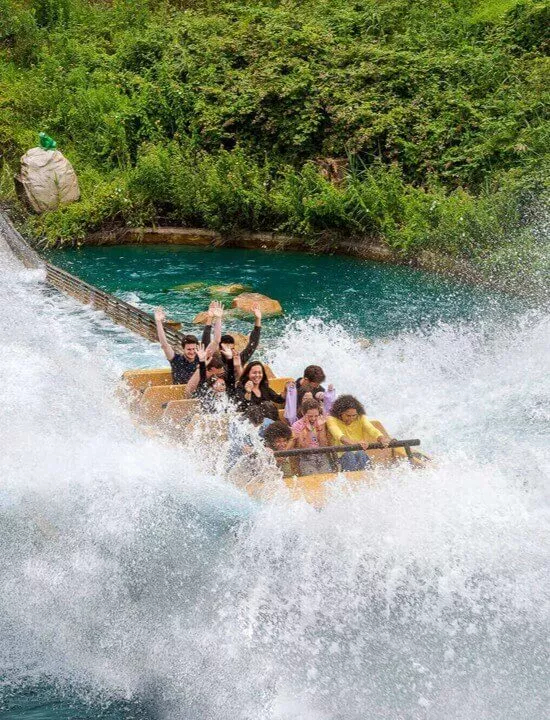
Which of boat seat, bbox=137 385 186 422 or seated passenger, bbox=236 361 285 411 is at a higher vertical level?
seated passenger, bbox=236 361 285 411

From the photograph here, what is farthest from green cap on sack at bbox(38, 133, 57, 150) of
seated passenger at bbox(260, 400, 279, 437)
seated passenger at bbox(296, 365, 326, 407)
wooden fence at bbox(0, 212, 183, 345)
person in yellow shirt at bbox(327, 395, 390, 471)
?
person in yellow shirt at bbox(327, 395, 390, 471)

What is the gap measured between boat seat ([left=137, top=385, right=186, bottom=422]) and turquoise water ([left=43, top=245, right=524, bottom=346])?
712cm

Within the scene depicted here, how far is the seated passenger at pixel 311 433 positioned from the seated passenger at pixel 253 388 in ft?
2.98

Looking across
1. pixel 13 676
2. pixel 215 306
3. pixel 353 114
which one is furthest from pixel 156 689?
pixel 353 114

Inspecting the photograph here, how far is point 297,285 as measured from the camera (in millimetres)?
21562

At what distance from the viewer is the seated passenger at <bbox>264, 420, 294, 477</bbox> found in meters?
9.36

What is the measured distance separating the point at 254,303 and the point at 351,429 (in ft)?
32.5

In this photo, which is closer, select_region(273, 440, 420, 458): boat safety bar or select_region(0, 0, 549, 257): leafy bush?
select_region(273, 440, 420, 458): boat safety bar

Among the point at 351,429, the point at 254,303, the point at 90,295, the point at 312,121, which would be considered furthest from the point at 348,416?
→ the point at 312,121

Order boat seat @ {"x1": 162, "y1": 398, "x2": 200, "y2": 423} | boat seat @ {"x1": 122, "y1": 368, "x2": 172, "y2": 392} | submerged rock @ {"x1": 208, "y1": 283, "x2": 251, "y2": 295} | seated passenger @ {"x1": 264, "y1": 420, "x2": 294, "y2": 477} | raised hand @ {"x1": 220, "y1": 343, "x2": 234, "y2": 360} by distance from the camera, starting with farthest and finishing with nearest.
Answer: submerged rock @ {"x1": 208, "y1": 283, "x2": 251, "y2": 295} < boat seat @ {"x1": 122, "y1": 368, "x2": 172, "y2": 392} < raised hand @ {"x1": 220, "y1": 343, "x2": 234, "y2": 360} < boat seat @ {"x1": 162, "y1": 398, "x2": 200, "y2": 423} < seated passenger @ {"x1": 264, "y1": 420, "x2": 294, "y2": 477}

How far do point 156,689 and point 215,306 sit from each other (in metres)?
4.21

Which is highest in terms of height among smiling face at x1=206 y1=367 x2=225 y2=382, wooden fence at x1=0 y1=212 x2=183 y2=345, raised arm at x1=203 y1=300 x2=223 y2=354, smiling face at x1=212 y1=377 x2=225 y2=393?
raised arm at x1=203 y1=300 x2=223 y2=354

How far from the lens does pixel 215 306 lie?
422 inches

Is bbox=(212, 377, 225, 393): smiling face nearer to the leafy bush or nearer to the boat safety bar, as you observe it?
→ the boat safety bar
